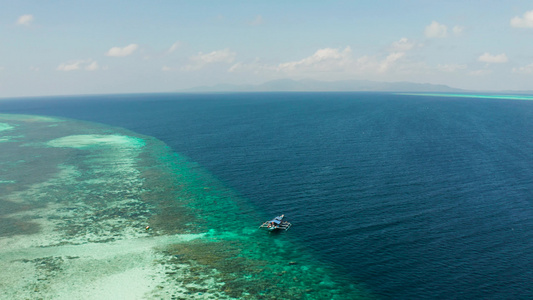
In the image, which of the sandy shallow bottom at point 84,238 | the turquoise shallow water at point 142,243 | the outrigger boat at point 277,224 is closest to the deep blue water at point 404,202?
the outrigger boat at point 277,224

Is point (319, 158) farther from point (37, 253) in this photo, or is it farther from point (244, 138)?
point (37, 253)

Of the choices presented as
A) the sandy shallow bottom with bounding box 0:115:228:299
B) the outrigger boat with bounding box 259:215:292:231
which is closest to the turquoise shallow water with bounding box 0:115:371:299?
the sandy shallow bottom with bounding box 0:115:228:299

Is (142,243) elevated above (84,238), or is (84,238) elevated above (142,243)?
(84,238)

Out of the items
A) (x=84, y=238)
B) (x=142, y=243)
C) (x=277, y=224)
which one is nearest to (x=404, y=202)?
(x=277, y=224)

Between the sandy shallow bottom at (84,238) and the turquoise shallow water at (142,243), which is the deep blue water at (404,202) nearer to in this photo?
the turquoise shallow water at (142,243)

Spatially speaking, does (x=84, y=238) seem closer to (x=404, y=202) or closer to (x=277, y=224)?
(x=277, y=224)

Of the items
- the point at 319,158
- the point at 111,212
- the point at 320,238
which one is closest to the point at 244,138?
the point at 319,158
